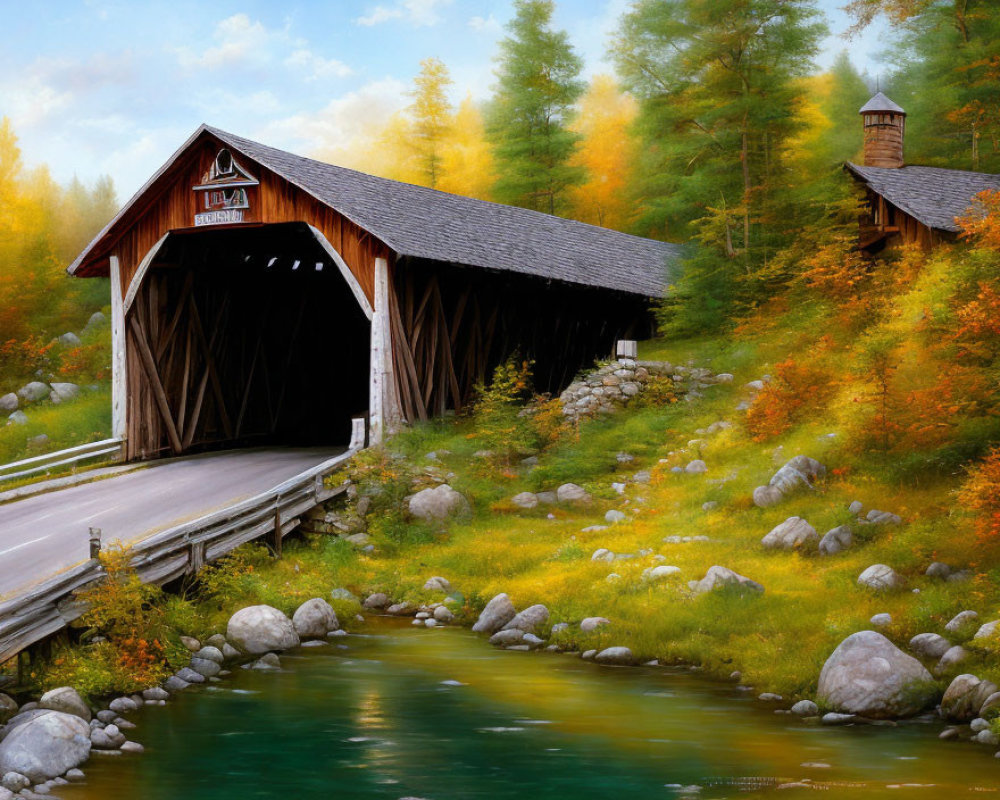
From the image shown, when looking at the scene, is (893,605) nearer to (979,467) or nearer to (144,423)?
(979,467)

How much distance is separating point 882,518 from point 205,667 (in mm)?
7856

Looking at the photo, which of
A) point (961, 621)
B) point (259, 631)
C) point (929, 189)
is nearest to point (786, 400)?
point (961, 621)

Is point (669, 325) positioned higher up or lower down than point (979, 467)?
higher up

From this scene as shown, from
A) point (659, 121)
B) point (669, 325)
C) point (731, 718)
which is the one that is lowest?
point (731, 718)

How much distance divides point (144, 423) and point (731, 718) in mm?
14242

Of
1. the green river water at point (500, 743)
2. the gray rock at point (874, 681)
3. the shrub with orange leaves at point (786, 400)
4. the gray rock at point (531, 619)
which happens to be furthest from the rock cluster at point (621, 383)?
the gray rock at point (874, 681)

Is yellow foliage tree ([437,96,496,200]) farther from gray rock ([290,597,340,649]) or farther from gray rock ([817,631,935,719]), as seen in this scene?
gray rock ([817,631,935,719])

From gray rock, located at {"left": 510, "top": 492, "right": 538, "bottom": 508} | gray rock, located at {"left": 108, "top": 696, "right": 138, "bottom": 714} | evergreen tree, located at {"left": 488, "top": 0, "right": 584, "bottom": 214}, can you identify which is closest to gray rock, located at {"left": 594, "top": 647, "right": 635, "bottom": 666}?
gray rock, located at {"left": 108, "top": 696, "right": 138, "bottom": 714}

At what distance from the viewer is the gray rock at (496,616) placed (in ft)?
43.8

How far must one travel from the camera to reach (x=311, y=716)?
988 centimetres

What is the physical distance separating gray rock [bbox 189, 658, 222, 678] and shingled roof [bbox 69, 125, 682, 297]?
338 inches

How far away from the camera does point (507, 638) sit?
1279cm

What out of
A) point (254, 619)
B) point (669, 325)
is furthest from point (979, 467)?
point (669, 325)

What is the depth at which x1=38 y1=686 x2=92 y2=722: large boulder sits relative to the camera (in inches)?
376
